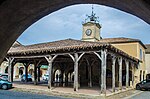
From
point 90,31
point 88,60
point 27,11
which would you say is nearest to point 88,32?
point 90,31

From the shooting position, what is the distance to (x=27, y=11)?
8.33ft

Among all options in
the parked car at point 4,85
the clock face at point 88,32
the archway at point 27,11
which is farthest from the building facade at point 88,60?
the archway at point 27,11

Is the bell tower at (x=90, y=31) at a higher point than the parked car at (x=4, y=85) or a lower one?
higher

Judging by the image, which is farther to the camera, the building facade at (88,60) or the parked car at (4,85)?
the parked car at (4,85)

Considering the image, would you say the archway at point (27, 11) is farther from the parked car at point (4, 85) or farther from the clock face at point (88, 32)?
the clock face at point (88, 32)

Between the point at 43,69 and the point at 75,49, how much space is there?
35.4m

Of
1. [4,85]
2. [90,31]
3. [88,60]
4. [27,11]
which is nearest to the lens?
[27,11]

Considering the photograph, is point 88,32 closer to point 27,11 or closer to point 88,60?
point 88,60

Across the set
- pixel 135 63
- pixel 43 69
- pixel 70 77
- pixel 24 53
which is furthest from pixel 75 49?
pixel 43 69

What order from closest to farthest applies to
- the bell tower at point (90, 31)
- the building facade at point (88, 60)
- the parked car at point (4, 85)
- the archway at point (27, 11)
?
the archway at point (27, 11) < the building facade at point (88, 60) < the parked car at point (4, 85) < the bell tower at point (90, 31)

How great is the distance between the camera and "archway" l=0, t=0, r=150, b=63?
2.04 m

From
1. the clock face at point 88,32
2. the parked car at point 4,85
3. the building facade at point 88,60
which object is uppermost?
the clock face at point 88,32

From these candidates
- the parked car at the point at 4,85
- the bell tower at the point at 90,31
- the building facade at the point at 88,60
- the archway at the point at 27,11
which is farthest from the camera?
the bell tower at the point at 90,31

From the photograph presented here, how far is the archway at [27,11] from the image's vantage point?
2045mm
